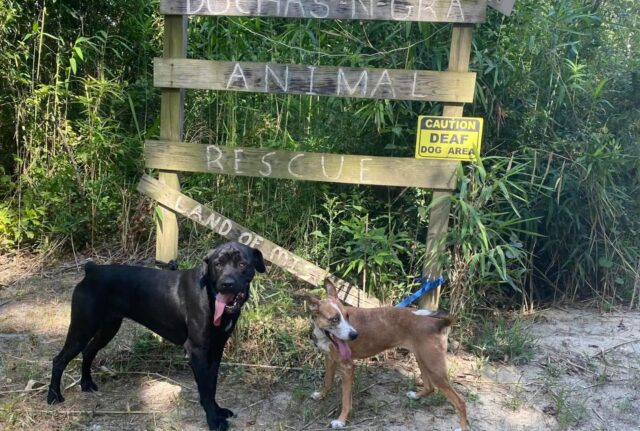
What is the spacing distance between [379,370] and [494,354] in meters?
0.87

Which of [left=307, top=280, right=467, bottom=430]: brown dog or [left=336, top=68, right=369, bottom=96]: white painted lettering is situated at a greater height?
[left=336, top=68, right=369, bottom=96]: white painted lettering

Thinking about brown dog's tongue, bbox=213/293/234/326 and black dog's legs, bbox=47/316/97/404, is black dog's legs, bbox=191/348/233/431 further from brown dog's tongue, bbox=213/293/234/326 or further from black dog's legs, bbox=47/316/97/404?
black dog's legs, bbox=47/316/97/404

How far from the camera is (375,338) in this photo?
11.5 ft

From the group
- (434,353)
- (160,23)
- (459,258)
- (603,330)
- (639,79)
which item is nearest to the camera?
(434,353)

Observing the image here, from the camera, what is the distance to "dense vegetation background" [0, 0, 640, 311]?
431 cm

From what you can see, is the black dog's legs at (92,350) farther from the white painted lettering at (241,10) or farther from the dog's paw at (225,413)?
the white painted lettering at (241,10)

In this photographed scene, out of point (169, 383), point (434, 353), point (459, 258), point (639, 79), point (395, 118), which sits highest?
point (639, 79)

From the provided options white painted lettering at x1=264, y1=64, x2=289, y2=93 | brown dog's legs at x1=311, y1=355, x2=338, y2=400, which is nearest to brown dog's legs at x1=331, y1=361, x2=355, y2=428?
brown dog's legs at x1=311, y1=355, x2=338, y2=400

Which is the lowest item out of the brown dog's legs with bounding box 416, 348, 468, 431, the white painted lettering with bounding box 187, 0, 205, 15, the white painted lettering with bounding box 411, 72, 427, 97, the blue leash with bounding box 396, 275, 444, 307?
the brown dog's legs with bounding box 416, 348, 468, 431

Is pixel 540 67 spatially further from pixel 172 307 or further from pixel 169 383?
pixel 169 383

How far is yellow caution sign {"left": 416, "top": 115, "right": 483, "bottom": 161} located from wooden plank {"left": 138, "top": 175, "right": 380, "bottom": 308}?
111 centimetres

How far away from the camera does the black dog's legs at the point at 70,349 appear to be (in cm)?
347

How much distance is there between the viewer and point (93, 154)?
18.3ft

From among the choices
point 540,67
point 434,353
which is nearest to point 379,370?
point 434,353
